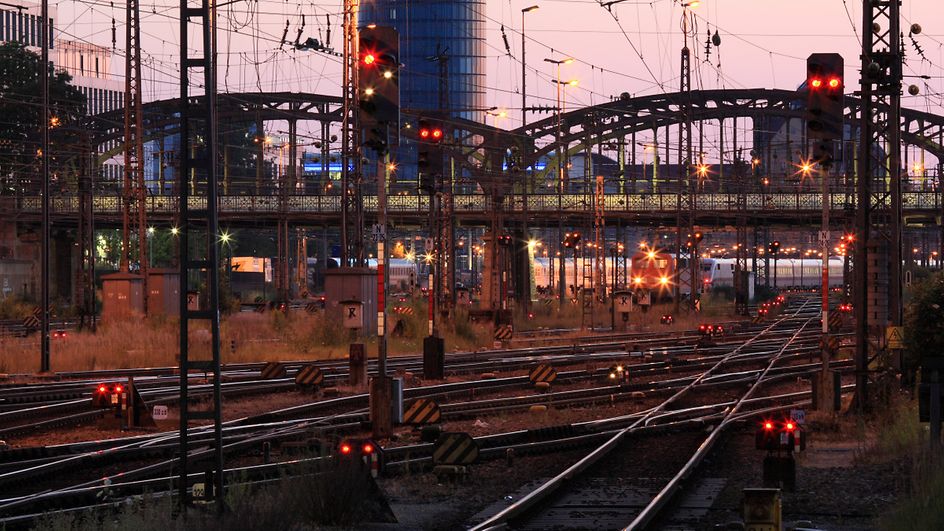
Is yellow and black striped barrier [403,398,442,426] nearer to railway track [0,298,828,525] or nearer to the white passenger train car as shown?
railway track [0,298,828,525]

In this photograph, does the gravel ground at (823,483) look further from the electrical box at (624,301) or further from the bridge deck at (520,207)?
the bridge deck at (520,207)

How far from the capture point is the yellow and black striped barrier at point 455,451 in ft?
58.4

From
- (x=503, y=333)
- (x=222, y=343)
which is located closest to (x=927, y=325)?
(x=503, y=333)

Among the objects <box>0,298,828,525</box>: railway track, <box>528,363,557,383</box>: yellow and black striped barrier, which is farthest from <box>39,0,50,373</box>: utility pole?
<box>528,363,557,383</box>: yellow and black striped barrier

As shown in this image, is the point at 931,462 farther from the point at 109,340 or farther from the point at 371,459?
the point at 109,340

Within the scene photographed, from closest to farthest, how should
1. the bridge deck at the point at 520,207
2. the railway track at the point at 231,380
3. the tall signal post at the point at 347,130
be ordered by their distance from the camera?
the railway track at the point at 231,380, the tall signal post at the point at 347,130, the bridge deck at the point at 520,207

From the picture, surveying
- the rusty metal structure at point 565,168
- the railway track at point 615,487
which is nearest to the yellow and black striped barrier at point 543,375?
the railway track at point 615,487

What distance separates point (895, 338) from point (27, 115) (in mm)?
87498

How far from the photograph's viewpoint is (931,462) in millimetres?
15039

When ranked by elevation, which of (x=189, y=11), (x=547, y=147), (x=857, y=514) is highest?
(x=547, y=147)

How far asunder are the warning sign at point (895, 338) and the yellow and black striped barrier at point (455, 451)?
12.0 metres

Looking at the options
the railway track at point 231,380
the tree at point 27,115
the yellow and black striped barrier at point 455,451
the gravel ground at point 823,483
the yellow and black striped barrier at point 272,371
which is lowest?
the gravel ground at point 823,483

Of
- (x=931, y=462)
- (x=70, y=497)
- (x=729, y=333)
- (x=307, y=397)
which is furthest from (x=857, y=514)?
(x=729, y=333)

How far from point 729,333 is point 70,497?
45738mm
